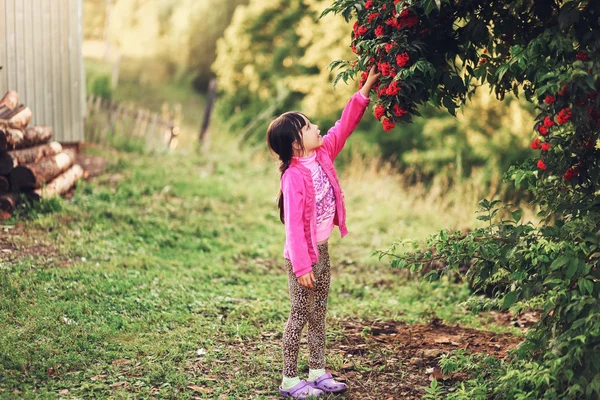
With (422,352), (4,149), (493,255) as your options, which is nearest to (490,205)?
(493,255)

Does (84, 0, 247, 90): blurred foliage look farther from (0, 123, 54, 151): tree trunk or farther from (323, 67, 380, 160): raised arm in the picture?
(323, 67, 380, 160): raised arm

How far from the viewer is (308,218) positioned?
4.12 metres

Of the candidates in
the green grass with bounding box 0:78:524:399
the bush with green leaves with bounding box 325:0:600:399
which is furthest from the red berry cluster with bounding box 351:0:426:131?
the green grass with bounding box 0:78:524:399

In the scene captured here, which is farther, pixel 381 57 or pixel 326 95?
pixel 326 95

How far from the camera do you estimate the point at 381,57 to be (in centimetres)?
412

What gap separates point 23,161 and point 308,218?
14.6 feet

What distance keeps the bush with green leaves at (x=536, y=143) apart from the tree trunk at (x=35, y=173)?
4359 mm

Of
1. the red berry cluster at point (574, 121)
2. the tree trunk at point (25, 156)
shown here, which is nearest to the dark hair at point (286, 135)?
the red berry cluster at point (574, 121)

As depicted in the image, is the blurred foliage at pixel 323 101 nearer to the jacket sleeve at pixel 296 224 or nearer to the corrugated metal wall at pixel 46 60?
the corrugated metal wall at pixel 46 60

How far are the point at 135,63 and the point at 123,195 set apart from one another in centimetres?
2746

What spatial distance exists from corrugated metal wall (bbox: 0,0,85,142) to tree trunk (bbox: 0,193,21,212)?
248cm

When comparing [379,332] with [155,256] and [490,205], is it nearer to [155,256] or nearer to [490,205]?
[490,205]

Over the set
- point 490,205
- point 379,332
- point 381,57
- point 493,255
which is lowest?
point 379,332

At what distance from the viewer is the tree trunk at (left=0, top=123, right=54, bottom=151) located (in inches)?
279
